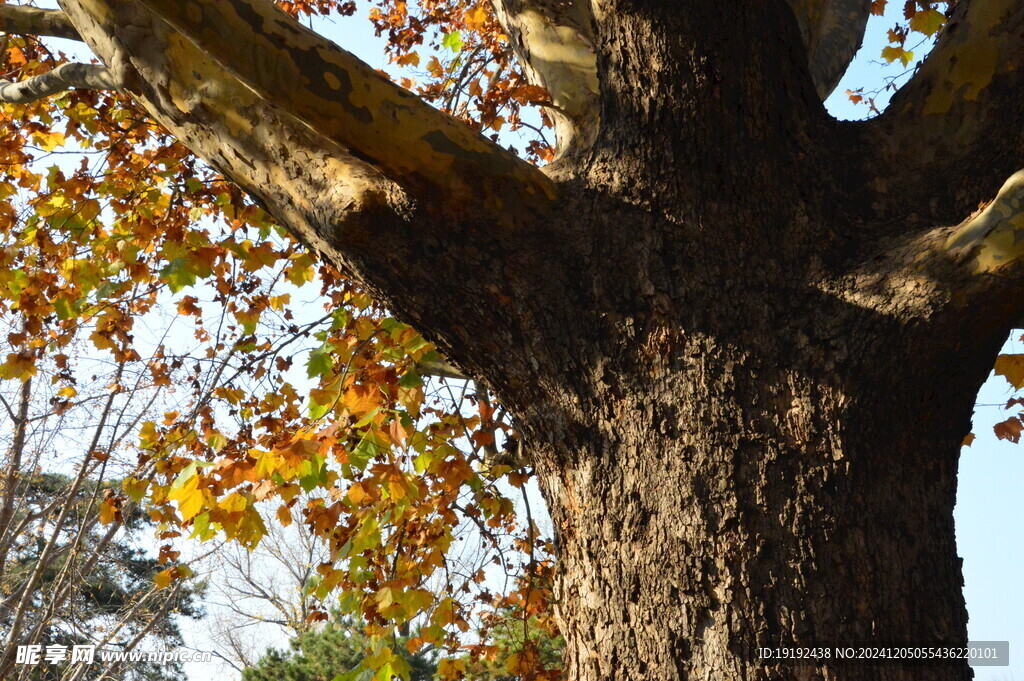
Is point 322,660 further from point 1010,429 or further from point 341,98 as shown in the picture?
point 341,98

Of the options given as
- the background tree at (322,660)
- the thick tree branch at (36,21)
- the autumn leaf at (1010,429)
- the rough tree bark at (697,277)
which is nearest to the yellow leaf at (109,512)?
the thick tree branch at (36,21)

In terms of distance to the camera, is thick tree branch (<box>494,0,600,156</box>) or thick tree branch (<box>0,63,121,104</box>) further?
thick tree branch (<box>0,63,121,104</box>)

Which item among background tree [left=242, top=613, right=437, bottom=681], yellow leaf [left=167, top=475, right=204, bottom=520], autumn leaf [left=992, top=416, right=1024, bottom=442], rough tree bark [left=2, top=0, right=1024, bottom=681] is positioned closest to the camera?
rough tree bark [left=2, top=0, right=1024, bottom=681]

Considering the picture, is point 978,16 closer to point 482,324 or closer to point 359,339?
point 482,324

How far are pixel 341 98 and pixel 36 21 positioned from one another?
6.75 ft

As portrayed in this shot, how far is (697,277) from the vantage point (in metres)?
1.88

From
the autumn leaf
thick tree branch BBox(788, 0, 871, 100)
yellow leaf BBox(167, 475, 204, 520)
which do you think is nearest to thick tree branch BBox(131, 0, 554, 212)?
yellow leaf BBox(167, 475, 204, 520)

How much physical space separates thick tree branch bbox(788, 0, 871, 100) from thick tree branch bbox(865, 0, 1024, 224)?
99cm

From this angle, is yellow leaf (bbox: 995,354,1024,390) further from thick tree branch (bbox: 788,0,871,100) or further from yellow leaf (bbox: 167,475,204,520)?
yellow leaf (bbox: 167,475,204,520)

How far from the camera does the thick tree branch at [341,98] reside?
171 centimetres

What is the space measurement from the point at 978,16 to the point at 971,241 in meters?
0.86

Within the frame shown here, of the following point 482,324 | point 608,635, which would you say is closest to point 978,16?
point 482,324

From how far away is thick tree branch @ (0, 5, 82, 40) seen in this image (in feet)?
9.70

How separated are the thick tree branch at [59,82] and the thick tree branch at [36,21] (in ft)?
0.42
